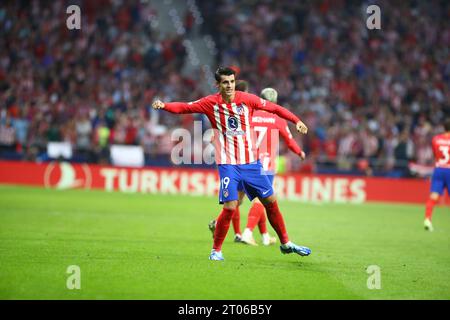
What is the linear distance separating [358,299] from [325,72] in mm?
22279

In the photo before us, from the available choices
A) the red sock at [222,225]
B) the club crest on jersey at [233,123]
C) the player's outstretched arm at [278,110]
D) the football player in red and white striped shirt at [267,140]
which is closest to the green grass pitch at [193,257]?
the red sock at [222,225]

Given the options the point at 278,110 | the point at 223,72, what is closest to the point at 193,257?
the point at 278,110

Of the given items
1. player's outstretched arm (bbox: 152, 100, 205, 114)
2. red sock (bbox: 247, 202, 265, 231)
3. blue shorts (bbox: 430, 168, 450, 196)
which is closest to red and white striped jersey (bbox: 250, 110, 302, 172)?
red sock (bbox: 247, 202, 265, 231)

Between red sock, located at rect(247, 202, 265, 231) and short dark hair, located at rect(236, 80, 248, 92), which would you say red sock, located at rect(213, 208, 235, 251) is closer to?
red sock, located at rect(247, 202, 265, 231)

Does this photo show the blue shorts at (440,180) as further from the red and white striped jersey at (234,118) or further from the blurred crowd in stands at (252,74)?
the blurred crowd in stands at (252,74)

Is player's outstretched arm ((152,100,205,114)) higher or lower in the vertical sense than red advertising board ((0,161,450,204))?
higher

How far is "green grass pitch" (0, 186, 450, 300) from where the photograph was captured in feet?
25.8

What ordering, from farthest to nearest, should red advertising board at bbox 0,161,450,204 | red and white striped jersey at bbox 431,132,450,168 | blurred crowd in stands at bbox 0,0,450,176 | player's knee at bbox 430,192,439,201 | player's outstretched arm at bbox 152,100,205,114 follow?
blurred crowd in stands at bbox 0,0,450,176, red advertising board at bbox 0,161,450,204, player's knee at bbox 430,192,439,201, red and white striped jersey at bbox 431,132,450,168, player's outstretched arm at bbox 152,100,205,114

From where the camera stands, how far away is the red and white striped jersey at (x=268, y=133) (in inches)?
468

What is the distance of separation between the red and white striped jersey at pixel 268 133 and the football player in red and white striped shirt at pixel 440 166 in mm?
5586

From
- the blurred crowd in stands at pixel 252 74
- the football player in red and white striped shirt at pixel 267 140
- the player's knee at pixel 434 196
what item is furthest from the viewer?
the blurred crowd in stands at pixel 252 74

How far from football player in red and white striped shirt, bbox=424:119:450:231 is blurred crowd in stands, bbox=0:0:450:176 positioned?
850cm

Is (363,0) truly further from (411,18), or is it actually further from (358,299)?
(358,299)

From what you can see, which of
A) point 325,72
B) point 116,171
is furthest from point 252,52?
point 116,171
